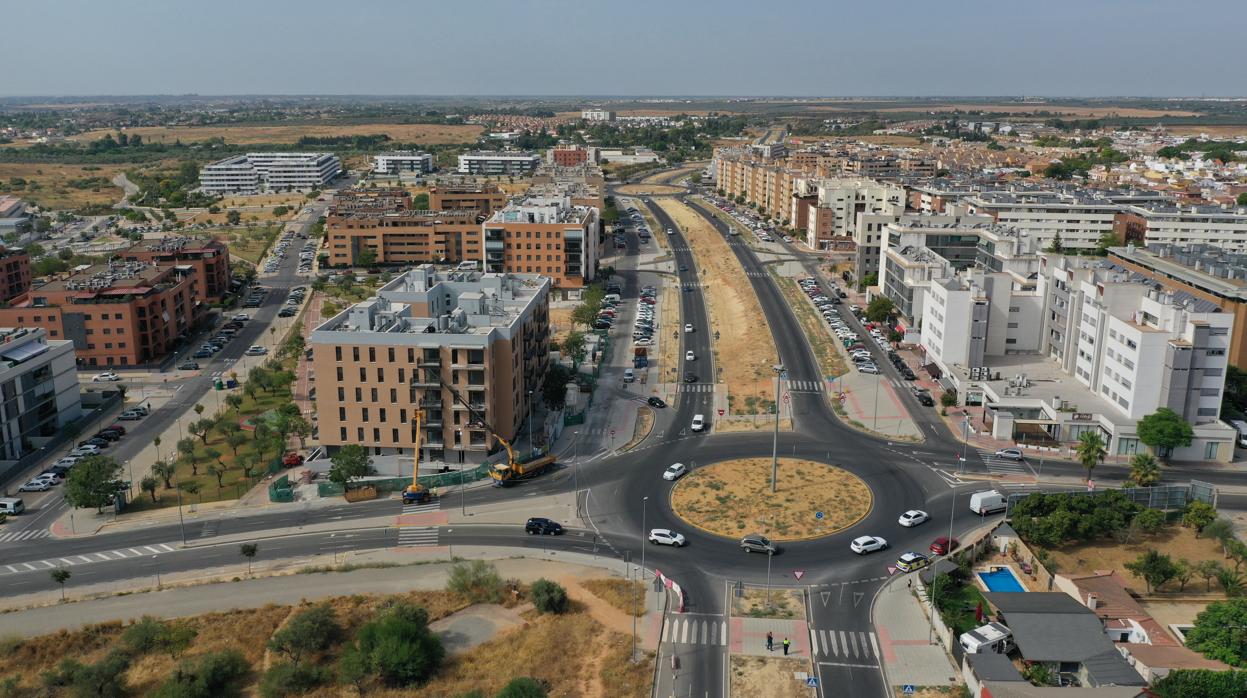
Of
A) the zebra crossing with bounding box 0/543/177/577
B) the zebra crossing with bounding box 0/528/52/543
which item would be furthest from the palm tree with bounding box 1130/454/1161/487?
the zebra crossing with bounding box 0/528/52/543

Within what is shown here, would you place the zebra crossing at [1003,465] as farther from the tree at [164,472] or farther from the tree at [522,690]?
the tree at [164,472]

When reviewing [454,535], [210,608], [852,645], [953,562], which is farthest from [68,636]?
[953,562]

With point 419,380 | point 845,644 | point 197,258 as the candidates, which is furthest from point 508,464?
point 197,258

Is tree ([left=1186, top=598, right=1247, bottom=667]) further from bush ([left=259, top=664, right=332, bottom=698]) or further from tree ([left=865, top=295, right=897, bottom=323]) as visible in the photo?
tree ([left=865, top=295, right=897, bottom=323])

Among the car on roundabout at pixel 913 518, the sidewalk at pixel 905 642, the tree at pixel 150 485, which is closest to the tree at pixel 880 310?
the car on roundabout at pixel 913 518

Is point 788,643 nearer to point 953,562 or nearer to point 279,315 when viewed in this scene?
point 953,562
